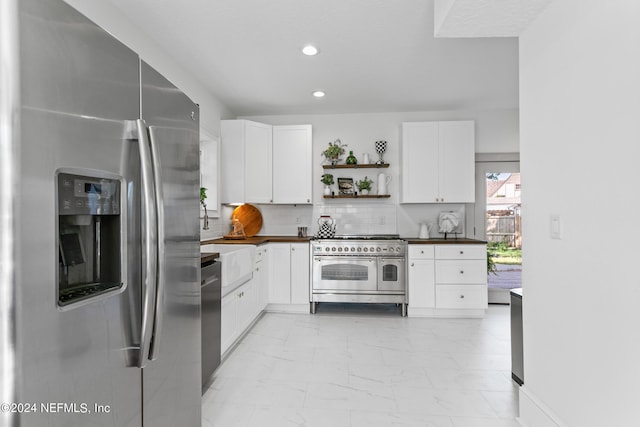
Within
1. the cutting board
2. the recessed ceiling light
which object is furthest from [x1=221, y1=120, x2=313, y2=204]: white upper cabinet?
the recessed ceiling light

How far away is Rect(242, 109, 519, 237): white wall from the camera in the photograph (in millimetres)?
4793

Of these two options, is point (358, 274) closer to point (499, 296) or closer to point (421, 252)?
point (421, 252)

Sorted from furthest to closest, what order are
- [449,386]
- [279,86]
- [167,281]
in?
[279,86] → [449,386] → [167,281]

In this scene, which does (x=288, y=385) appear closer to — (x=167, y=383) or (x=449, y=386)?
(x=449, y=386)

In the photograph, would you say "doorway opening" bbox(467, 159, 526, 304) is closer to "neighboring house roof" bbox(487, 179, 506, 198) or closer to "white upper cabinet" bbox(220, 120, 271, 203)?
"neighboring house roof" bbox(487, 179, 506, 198)

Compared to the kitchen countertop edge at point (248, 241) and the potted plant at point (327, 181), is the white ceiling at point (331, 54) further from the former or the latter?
the kitchen countertop edge at point (248, 241)

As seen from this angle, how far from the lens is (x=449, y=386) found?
2.45m

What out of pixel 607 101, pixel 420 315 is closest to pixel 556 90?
pixel 607 101

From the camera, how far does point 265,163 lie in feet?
15.0

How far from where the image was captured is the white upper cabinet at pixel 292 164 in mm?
4625

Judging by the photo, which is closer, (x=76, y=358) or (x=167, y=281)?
(x=76, y=358)

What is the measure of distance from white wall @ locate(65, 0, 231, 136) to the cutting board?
3.58 feet

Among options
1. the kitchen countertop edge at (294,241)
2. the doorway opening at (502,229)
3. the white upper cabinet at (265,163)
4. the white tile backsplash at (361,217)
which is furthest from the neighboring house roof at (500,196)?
the white upper cabinet at (265,163)

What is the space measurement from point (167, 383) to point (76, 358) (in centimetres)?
51
